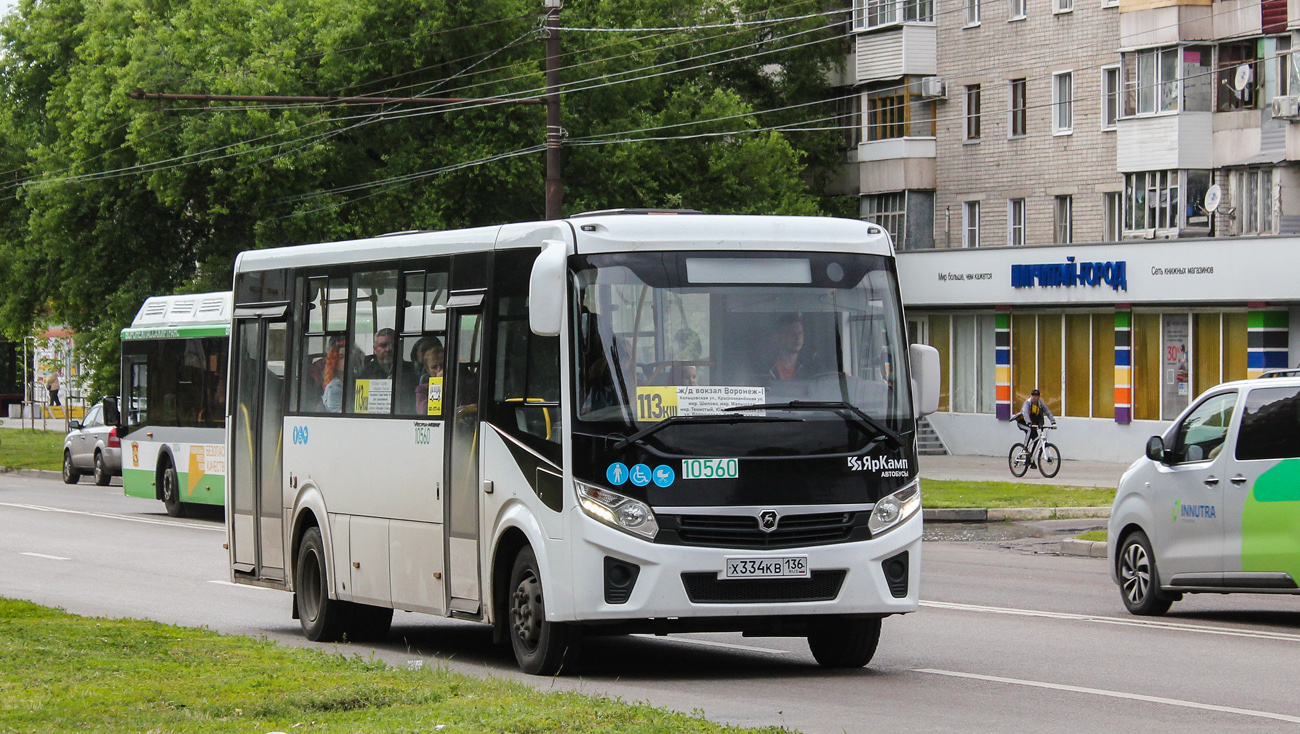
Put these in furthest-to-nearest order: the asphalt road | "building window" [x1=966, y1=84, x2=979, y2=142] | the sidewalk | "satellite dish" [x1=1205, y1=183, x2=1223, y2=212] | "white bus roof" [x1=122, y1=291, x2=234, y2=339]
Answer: "building window" [x1=966, y1=84, x2=979, y2=142] → "satellite dish" [x1=1205, y1=183, x2=1223, y2=212] → the sidewalk → "white bus roof" [x1=122, y1=291, x2=234, y2=339] → the asphalt road

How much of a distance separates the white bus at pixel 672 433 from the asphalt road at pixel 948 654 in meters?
0.50

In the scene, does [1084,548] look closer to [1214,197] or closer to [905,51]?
[1214,197]

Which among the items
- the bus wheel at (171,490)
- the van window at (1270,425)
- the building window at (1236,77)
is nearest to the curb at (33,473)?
the bus wheel at (171,490)

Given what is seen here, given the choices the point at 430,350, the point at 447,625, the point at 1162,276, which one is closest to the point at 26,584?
the point at 447,625

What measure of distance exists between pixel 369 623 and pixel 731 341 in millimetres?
4420

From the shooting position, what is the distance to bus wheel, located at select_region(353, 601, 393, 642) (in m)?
13.9

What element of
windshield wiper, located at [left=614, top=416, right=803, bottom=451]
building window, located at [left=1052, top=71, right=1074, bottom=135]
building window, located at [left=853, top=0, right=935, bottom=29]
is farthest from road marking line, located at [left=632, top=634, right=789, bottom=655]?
building window, located at [left=853, top=0, right=935, bottom=29]

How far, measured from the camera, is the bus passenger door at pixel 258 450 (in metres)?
14.6

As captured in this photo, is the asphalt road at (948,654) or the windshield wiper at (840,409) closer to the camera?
the asphalt road at (948,654)

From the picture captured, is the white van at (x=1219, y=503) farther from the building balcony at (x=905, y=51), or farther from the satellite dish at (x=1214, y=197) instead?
the building balcony at (x=905, y=51)

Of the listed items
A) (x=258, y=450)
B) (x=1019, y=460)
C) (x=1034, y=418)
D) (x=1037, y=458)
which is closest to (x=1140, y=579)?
(x=258, y=450)

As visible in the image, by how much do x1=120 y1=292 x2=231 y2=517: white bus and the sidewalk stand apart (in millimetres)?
14849

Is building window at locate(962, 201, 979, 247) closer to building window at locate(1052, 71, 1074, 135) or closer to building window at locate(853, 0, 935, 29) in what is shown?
building window at locate(1052, 71, 1074, 135)

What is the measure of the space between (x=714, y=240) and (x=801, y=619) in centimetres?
219
